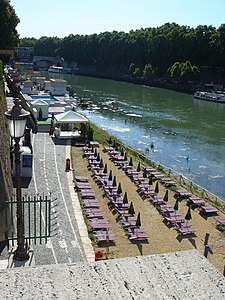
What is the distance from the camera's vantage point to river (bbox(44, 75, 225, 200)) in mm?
28641

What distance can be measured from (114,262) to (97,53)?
5016 inches

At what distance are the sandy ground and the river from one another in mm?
6540

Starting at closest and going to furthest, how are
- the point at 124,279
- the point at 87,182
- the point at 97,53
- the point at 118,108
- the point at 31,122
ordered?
the point at 124,279 < the point at 87,182 < the point at 31,122 < the point at 118,108 < the point at 97,53

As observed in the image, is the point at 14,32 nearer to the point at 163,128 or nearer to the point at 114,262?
the point at 163,128

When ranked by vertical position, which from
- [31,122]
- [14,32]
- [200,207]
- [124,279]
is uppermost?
[14,32]

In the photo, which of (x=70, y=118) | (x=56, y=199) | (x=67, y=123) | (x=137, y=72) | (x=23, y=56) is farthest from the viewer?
(x=23, y=56)

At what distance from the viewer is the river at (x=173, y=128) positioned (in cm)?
2864

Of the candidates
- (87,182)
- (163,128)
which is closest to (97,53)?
(163,128)

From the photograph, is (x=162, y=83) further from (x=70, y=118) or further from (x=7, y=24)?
(x=70, y=118)

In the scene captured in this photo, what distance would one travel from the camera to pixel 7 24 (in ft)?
169

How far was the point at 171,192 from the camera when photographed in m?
20.0

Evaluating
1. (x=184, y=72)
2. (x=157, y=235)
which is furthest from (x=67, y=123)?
(x=184, y=72)

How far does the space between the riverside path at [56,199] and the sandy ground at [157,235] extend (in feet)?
3.62

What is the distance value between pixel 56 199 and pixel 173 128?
27750 mm
